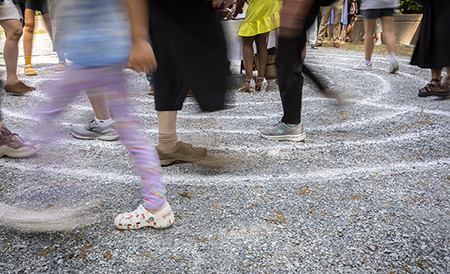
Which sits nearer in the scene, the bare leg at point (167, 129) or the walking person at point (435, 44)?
the bare leg at point (167, 129)

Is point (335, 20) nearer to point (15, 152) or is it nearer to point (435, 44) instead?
point (435, 44)

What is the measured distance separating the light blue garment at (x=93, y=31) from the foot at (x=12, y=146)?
5.70 ft

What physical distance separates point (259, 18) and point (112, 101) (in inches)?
144

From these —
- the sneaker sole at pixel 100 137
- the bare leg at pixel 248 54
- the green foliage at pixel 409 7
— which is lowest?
the sneaker sole at pixel 100 137

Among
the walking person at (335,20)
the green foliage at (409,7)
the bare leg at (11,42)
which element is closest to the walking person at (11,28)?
the bare leg at (11,42)

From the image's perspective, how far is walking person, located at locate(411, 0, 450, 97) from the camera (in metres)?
4.39

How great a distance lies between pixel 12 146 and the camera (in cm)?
283

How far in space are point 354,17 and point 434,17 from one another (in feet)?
26.7

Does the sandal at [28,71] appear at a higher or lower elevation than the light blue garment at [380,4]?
lower

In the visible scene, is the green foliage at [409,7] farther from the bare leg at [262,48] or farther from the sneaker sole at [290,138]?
the sneaker sole at [290,138]

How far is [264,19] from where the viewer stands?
4699 mm

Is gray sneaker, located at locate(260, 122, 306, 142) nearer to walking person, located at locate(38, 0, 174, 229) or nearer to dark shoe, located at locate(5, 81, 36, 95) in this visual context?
walking person, located at locate(38, 0, 174, 229)

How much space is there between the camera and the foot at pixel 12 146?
2826 mm

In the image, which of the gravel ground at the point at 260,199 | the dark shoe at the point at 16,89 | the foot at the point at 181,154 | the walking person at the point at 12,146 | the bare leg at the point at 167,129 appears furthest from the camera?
the dark shoe at the point at 16,89
